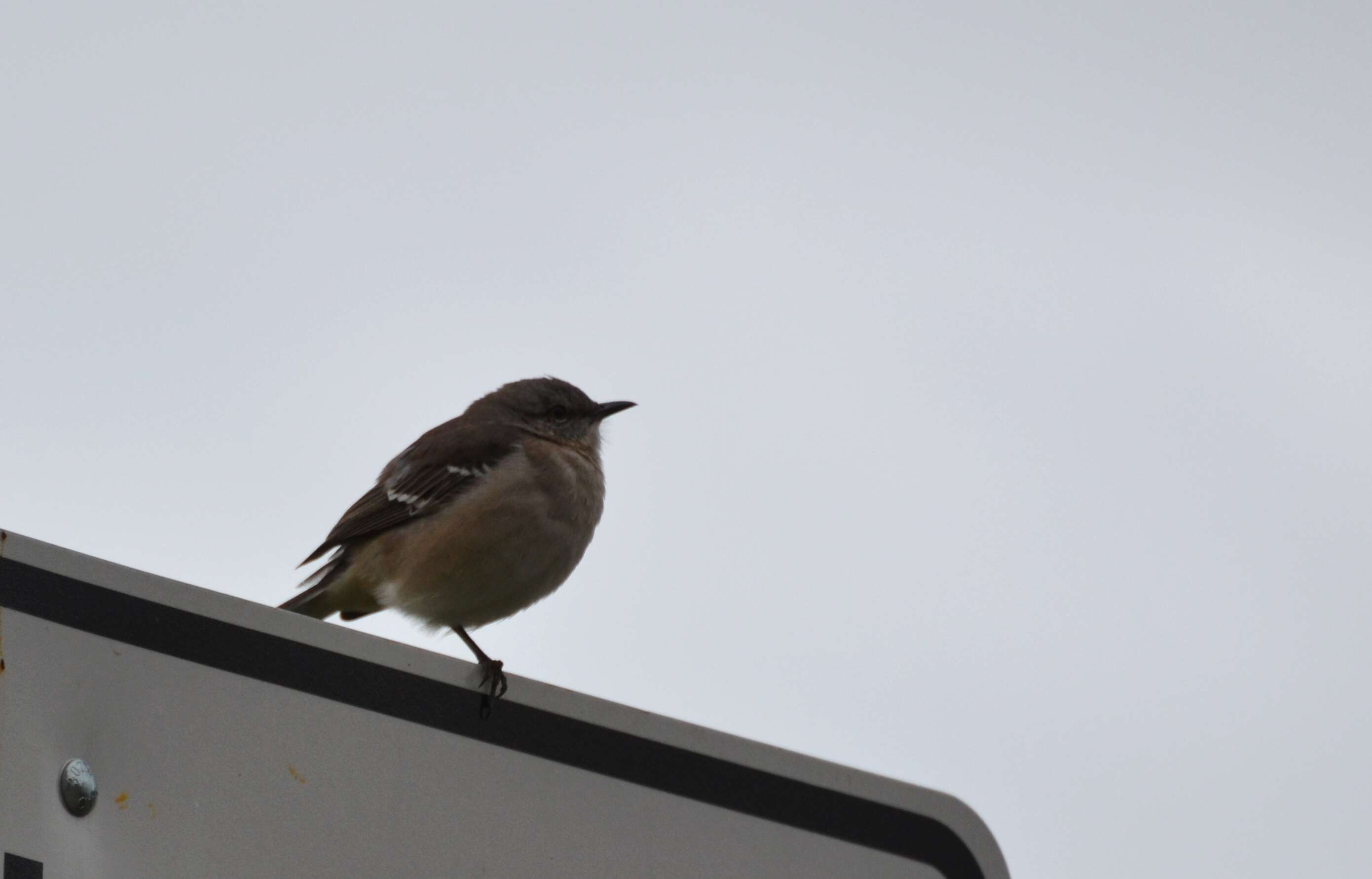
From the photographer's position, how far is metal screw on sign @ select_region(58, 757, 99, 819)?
1.83 m

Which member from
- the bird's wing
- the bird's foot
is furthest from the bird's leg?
the bird's wing

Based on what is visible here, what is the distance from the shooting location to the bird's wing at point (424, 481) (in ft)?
15.9

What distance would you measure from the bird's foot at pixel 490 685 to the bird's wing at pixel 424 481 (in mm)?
2529

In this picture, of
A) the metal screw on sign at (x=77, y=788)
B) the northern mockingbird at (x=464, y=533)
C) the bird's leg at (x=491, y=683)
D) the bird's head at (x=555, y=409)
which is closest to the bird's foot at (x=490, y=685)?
the bird's leg at (x=491, y=683)

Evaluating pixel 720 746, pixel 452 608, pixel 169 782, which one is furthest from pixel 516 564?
pixel 169 782

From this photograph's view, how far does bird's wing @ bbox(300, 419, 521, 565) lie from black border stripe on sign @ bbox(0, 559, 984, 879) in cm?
257

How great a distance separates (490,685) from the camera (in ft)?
7.54

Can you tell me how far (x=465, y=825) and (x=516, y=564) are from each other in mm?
2379

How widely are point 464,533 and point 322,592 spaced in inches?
25.6

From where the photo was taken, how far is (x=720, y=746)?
2.38 metres

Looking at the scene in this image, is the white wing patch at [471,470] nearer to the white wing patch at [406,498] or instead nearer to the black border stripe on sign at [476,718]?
the white wing patch at [406,498]

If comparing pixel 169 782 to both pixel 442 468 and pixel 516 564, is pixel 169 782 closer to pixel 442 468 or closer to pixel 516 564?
pixel 516 564

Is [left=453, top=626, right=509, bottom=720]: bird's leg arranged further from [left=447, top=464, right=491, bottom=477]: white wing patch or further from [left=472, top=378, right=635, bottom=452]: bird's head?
[left=472, top=378, right=635, bottom=452]: bird's head

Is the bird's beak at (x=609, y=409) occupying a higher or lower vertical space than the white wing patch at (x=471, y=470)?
higher
